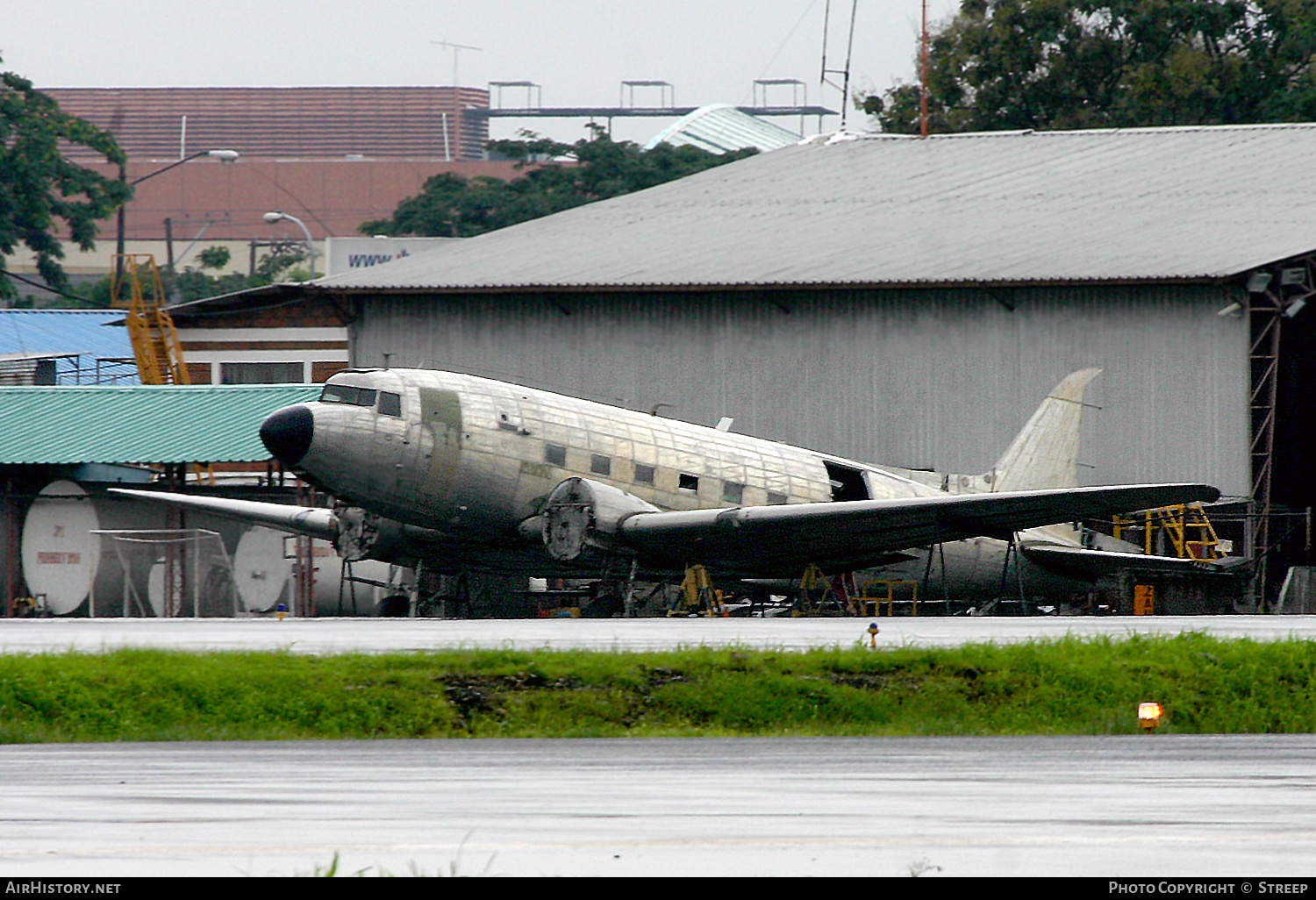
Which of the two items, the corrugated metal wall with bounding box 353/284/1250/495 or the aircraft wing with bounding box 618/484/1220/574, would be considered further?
the corrugated metal wall with bounding box 353/284/1250/495

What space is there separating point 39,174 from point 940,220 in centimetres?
5580

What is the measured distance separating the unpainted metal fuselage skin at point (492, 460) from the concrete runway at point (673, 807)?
13.1 m

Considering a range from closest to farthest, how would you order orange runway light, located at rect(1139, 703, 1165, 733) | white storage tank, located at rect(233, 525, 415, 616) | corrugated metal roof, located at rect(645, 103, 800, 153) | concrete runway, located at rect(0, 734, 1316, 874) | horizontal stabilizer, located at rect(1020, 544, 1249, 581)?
concrete runway, located at rect(0, 734, 1316, 874) < orange runway light, located at rect(1139, 703, 1165, 733) < horizontal stabilizer, located at rect(1020, 544, 1249, 581) < white storage tank, located at rect(233, 525, 415, 616) < corrugated metal roof, located at rect(645, 103, 800, 153)

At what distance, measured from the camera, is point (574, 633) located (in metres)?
23.5

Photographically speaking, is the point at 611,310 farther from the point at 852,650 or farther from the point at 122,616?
the point at 852,650

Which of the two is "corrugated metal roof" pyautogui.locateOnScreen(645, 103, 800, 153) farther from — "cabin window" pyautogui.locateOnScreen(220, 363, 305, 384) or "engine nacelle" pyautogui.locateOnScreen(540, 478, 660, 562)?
"engine nacelle" pyautogui.locateOnScreen(540, 478, 660, 562)

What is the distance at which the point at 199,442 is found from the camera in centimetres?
4428

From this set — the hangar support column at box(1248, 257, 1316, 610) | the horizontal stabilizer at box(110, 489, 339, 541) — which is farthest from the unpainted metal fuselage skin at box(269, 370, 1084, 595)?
the hangar support column at box(1248, 257, 1316, 610)

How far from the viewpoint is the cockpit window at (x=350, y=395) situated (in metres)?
31.7

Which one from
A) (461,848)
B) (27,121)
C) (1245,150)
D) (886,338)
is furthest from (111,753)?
(27,121)

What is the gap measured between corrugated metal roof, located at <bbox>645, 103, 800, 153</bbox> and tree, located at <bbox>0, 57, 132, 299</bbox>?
60776mm

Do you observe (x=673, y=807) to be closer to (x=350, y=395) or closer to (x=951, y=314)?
(x=350, y=395)

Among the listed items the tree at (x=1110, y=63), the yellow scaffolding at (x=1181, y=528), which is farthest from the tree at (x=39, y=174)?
the yellow scaffolding at (x=1181, y=528)

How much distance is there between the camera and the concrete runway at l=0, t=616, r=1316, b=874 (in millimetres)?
9289
